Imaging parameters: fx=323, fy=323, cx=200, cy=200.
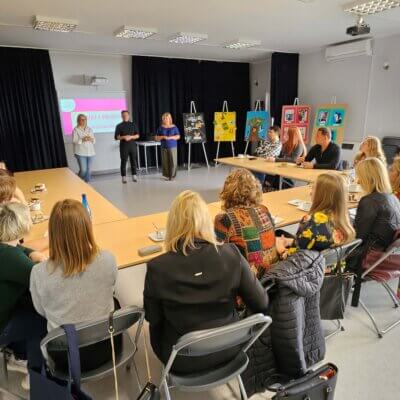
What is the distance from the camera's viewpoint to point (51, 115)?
688 centimetres

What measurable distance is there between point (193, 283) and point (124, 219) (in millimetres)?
1461

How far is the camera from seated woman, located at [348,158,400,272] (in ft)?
6.98

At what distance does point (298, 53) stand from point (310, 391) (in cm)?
760

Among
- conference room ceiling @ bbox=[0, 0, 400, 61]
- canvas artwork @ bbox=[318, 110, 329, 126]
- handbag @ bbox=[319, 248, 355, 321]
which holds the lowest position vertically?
handbag @ bbox=[319, 248, 355, 321]

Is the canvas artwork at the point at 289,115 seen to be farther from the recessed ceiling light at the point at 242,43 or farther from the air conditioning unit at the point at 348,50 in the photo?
the recessed ceiling light at the point at 242,43

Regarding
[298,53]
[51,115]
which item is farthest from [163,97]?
[298,53]

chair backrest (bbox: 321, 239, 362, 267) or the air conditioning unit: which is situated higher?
the air conditioning unit

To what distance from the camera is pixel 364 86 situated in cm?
623

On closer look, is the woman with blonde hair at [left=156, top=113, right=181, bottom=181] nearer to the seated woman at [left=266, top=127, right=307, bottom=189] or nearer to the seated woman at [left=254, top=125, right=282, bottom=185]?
the seated woman at [left=254, top=125, right=282, bottom=185]

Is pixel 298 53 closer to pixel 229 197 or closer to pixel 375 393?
pixel 229 197

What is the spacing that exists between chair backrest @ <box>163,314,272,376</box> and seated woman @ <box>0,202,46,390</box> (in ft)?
2.45

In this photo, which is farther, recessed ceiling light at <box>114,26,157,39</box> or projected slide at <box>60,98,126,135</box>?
projected slide at <box>60,98,126,135</box>

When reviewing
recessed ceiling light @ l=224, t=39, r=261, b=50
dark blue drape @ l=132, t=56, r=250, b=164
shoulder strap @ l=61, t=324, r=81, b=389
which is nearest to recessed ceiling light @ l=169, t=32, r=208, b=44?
recessed ceiling light @ l=224, t=39, r=261, b=50

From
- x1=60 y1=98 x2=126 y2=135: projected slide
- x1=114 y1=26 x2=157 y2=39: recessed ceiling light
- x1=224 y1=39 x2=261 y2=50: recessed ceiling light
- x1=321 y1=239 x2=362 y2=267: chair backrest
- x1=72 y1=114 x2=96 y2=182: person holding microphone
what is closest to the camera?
x1=321 y1=239 x2=362 y2=267: chair backrest
